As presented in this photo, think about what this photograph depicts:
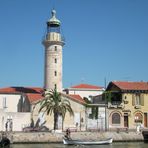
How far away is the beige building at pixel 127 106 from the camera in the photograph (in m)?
70.8

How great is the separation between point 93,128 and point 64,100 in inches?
263

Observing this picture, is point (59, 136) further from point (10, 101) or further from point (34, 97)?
point (10, 101)

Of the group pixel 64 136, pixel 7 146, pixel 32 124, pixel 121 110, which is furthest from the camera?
pixel 121 110

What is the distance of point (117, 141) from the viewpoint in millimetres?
62094

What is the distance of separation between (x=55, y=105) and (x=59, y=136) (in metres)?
5.46

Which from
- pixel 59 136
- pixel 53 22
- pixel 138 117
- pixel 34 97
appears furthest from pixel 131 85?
pixel 59 136

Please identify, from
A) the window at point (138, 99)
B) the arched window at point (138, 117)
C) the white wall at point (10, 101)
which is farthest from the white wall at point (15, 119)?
the arched window at point (138, 117)

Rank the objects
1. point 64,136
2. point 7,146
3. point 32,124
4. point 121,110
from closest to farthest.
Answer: point 7,146 < point 64,136 < point 32,124 < point 121,110

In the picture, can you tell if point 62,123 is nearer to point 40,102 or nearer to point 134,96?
point 40,102

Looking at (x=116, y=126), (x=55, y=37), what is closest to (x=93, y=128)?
(x=116, y=126)

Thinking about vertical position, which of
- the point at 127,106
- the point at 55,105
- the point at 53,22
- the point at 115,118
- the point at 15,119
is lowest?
the point at 15,119

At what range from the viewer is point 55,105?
63719mm

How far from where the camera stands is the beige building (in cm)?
7075

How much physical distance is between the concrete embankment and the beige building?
23.2 ft
